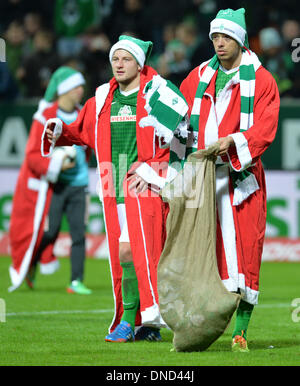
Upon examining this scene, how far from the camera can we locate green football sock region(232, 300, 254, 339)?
24.2 ft

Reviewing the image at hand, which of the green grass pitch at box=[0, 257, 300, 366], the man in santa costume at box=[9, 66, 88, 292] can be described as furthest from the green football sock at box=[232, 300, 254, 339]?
the man in santa costume at box=[9, 66, 88, 292]

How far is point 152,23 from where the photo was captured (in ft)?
60.7

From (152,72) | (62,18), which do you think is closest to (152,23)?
(62,18)

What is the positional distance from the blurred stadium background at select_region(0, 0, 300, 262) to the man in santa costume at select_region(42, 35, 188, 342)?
6354 mm

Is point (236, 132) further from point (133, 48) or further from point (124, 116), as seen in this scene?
point (133, 48)

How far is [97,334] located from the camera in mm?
8344

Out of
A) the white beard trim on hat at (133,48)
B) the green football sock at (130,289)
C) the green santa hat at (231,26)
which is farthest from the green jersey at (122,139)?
the green santa hat at (231,26)

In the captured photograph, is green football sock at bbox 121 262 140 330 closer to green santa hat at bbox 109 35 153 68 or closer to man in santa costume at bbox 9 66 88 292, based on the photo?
green santa hat at bbox 109 35 153 68

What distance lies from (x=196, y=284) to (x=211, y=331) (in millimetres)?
343

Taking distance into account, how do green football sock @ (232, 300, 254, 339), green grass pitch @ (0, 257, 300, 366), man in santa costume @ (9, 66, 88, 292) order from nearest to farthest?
green grass pitch @ (0, 257, 300, 366) < green football sock @ (232, 300, 254, 339) < man in santa costume @ (9, 66, 88, 292)

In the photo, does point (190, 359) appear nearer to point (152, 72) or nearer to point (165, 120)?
point (165, 120)

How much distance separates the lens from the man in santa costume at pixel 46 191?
1197 cm

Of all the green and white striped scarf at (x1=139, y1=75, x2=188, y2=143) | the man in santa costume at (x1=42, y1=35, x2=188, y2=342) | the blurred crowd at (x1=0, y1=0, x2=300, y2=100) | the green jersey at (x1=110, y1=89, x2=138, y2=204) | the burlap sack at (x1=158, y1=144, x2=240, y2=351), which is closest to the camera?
the burlap sack at (x1=158, y1=144, x2=240, y2=351)

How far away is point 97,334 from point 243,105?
2.40 metres
